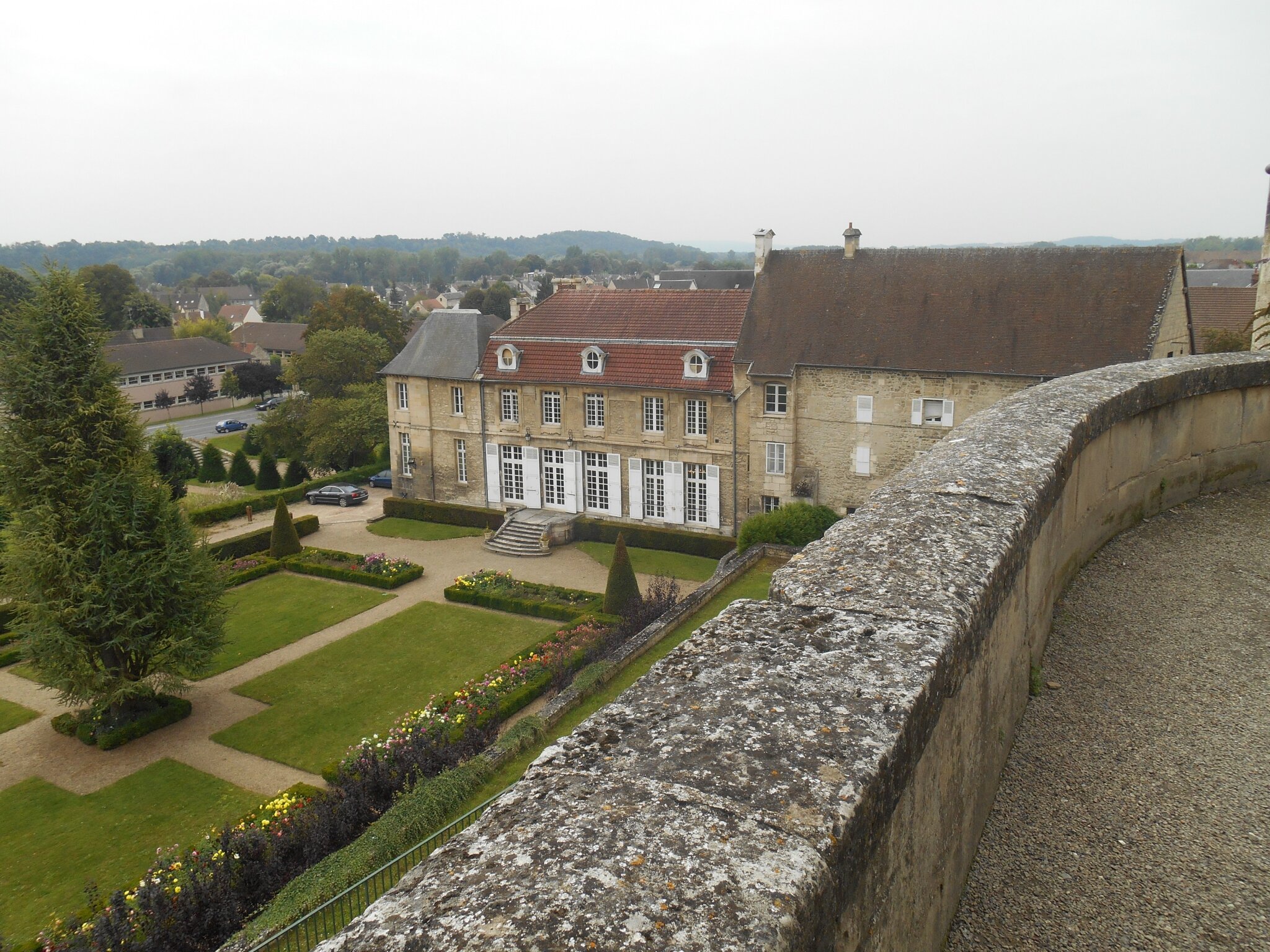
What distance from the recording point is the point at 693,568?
27.8 meters

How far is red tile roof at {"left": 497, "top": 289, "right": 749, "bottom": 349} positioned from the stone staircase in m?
6.86

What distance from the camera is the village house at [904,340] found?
24656 mm

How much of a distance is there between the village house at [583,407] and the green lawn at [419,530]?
1.48m

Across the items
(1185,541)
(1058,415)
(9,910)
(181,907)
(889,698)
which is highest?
(1058,415)

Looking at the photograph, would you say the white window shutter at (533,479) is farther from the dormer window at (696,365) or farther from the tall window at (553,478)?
the dormer window at (696,365)

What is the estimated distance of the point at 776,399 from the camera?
28.4m

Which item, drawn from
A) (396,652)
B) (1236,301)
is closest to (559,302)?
(396,652)

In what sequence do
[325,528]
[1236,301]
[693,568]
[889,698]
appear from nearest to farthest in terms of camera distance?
[889,698] < [693,568] < [325,528] < [1236,301]

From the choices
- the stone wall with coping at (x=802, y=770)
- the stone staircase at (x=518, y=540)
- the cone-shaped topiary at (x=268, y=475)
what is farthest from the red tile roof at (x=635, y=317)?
the stone wall with coping at (x=802, y=770)

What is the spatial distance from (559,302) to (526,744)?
21616mm

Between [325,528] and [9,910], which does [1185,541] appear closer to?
[9,910]

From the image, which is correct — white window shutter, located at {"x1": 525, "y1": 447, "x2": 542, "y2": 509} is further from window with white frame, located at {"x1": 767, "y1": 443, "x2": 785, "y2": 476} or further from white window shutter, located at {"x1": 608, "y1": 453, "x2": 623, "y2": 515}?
window with white frame, located at {"x1": 767, "y1": 443, "x2": 785, "y2": 476}

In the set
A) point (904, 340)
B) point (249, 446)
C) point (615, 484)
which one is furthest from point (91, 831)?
point (249, 446)

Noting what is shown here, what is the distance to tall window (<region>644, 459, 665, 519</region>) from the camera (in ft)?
100
